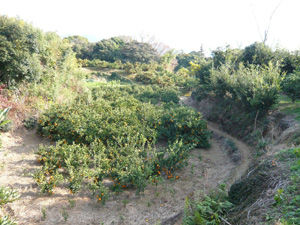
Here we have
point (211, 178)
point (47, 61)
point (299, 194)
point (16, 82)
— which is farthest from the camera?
point (47, 61)

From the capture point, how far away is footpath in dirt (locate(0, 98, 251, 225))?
4.82 meters

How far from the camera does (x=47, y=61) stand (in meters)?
10.7

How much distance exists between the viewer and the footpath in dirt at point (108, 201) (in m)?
4.82

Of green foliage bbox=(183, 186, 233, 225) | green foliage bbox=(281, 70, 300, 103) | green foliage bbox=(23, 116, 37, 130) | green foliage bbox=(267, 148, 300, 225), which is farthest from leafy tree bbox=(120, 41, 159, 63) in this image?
green foliage bbox=(267, 148, 300, 225)

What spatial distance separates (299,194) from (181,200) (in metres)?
3.26

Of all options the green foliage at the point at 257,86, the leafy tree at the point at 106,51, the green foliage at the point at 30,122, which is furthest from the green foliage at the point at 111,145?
the leafy tree at the point at 106,51

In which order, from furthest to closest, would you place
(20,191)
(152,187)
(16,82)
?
(16,82) < (152,187) < (20,191)

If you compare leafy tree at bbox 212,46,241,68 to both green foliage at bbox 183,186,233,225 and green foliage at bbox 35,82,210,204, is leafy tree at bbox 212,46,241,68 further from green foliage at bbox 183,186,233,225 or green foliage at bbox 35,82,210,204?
green foliage at bbox 183,186,233,225

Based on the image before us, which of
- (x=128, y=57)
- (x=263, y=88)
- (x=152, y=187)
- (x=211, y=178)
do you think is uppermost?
Result: (x=128, y=57)

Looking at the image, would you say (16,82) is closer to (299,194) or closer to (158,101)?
(158,101)

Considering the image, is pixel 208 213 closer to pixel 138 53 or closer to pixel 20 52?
pixel 20 52

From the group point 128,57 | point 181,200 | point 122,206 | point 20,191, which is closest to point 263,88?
point 181,200

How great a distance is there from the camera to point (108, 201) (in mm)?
5465

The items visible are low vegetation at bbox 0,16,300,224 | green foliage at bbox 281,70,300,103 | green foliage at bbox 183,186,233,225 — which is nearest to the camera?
green foliage at bbox 183,186,233,225
